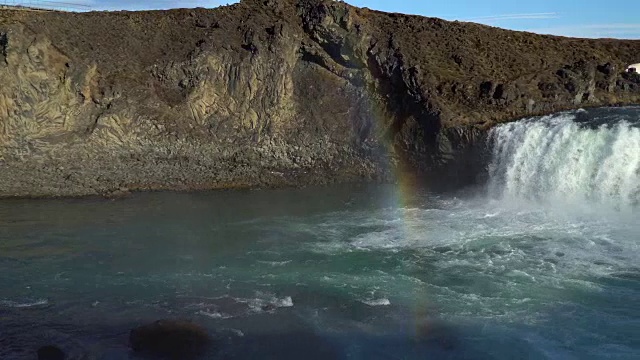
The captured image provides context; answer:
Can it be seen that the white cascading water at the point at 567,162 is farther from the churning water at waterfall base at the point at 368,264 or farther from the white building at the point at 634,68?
the white building at the point at 634,68

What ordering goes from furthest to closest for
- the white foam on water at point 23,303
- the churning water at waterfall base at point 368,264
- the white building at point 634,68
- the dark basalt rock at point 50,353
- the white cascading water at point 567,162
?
the white building at point 634,68 < the white cascading water at point 567,162 < the white foam on water at point 23,303 < the churning water at waterfall base at point 368,264 < the dark basalt rock at point 50,353

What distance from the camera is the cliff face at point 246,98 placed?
83.1ft

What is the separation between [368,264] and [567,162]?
10732 millimetres

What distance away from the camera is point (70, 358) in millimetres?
11562

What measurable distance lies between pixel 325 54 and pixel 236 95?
4.95 metres

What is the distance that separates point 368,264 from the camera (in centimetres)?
1631

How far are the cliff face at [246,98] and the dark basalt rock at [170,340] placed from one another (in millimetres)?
13551

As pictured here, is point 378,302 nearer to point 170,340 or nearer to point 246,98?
point 170,340

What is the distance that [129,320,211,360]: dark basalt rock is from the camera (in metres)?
11.6

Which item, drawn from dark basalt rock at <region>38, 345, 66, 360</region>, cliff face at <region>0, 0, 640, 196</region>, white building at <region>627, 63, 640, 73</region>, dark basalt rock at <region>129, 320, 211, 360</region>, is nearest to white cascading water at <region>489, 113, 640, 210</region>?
cliff face at <region>0, 0, 640, 196</region>

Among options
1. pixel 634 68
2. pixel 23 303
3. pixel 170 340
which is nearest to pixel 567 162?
pixel 634 68

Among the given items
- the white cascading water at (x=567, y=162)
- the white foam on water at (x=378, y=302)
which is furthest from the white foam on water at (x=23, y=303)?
the white cascading water at (x=567, y=162)

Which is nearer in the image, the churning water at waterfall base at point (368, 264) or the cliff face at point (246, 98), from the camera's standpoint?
the churning water at waterfall base at point (368, 264)

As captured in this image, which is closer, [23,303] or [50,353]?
[50,353]
